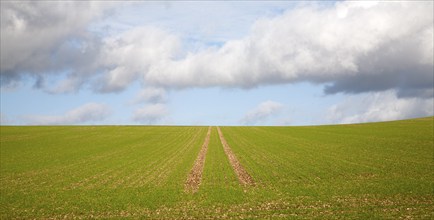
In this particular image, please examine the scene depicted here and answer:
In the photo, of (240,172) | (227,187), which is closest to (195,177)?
(240,172)

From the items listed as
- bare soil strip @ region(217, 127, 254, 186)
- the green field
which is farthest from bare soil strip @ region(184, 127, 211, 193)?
bare soil strip @ region(217, 127, 254, 186)

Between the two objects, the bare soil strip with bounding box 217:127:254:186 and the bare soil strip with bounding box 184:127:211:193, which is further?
the bare soil strip with bounding box 217:127:254:186

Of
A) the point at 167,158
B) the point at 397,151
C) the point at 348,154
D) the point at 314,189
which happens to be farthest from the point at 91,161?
the point at 397,151

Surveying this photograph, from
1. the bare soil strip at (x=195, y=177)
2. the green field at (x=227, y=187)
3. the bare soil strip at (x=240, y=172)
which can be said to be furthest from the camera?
the bare soil strip at (x=240, y=172)

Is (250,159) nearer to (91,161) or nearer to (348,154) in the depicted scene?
(348,154)

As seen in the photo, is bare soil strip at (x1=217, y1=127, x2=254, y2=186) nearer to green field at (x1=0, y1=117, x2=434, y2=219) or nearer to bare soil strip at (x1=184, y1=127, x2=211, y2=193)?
green field at (x1=0, y1=117, x2=434, y2=219)

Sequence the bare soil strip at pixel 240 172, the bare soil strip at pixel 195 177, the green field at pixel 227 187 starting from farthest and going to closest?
1. the bare soil strip at pixel 240 172
2. the bare soil strip at pixel 195 177
3. the green field at pixel 227 187

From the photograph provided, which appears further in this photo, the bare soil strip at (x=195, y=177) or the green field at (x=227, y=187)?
the bare soil strip at (x=195, y=177)

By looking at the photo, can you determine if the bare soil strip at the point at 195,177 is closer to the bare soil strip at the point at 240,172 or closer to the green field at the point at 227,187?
the green field at the point at 227,187

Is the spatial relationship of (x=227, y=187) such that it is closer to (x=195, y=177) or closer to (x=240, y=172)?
(x=195, y=177)

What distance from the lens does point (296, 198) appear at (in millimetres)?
26172

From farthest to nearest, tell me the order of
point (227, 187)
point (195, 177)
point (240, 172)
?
point (240, 172) < point (195, 177) < point (227, 187)

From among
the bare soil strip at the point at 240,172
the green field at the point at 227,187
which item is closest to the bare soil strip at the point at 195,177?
the green field at the point at 227,187

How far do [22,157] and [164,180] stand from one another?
31.6 m
